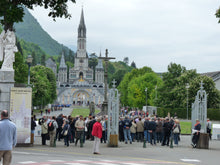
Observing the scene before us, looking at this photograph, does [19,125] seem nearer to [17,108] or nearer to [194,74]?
[17,108]

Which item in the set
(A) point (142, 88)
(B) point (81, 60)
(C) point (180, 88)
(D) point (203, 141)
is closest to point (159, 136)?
(D) point (203, 141)

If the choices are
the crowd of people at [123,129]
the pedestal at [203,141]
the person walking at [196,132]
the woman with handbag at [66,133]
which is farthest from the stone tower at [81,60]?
the pedestal at [203,141]

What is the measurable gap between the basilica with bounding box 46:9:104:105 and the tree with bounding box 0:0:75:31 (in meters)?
134

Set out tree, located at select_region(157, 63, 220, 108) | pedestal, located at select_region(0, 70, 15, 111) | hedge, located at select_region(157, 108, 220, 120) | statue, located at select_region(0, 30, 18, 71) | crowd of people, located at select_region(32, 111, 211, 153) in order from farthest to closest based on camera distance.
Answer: tree, located at select_region(157, 63, 220, 108)
hedge, located at select_region(157, 108, 220, 120)
crowd of people, located at select_region(32, 111, 211, 153)
statue, located at select_region(0, 30, 18, 71)
pedestal, located at select_region(0, 70, 15, 111)

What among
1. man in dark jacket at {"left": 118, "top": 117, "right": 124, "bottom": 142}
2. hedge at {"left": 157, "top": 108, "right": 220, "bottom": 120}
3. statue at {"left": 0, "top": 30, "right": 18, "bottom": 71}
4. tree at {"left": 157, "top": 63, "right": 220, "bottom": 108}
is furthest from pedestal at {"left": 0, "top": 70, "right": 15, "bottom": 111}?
tree at {"left": 157, "top": 63, "right": 220, "bottom": 108}

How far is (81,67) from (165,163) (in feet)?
535

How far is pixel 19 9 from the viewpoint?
18.5 meters

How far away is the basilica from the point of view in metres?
163

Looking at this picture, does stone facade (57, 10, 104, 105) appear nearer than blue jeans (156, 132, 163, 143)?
No

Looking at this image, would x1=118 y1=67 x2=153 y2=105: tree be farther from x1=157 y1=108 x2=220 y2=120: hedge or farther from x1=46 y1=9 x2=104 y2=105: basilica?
x1=46 y1=9 x2=104 y2=105: basilica

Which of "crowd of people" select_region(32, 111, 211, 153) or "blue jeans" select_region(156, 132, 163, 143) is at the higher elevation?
"crowd of people" select_region(32, 111, 211, 153)

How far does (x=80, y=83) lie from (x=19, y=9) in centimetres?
14838

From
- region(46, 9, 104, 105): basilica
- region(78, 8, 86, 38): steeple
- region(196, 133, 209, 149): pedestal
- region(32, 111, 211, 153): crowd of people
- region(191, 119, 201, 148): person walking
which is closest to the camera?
region(32, 111, 211, 153): crowd of people

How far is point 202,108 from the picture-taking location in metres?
20.9
